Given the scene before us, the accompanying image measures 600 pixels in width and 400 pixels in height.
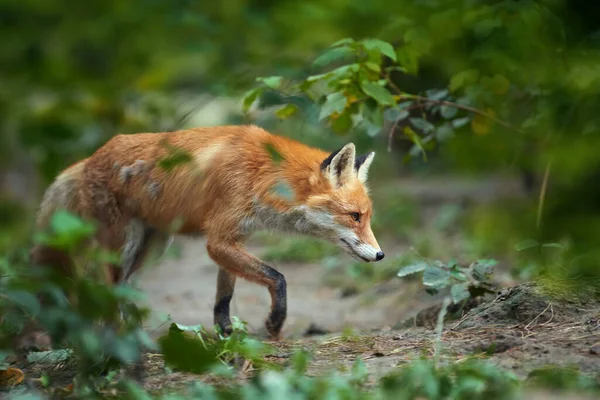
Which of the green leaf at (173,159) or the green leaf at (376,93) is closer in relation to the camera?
the green leaf at (173,159)

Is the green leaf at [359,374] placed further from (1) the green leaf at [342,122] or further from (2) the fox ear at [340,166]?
(2) the fox ear at [340,166]

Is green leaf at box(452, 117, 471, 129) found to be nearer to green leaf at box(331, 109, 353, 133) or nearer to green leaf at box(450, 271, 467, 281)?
green leaf at box(331, 109, 353, 133)

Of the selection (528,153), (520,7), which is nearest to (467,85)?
(520,7)

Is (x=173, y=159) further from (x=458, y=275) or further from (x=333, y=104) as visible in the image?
(x=458, y=275)

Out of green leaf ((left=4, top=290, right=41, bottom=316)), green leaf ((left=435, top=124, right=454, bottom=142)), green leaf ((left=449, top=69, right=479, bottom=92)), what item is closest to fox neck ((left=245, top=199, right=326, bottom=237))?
green leaf ((left=435, top=124, right=454, bottom=142))

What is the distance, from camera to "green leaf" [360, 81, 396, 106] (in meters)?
4.81

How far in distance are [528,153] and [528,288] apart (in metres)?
2.30

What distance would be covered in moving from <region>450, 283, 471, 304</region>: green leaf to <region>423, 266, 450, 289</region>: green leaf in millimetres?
78

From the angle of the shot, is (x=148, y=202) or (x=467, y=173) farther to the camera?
(x=148, y=202)

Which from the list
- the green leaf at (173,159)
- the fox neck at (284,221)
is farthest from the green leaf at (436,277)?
the green leaf at (173,159)

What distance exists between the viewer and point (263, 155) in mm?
5965

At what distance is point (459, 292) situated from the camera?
5.18 metres

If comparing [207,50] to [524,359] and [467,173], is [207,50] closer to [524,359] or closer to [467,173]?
[467,173]

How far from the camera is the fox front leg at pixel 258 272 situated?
5.52 m
